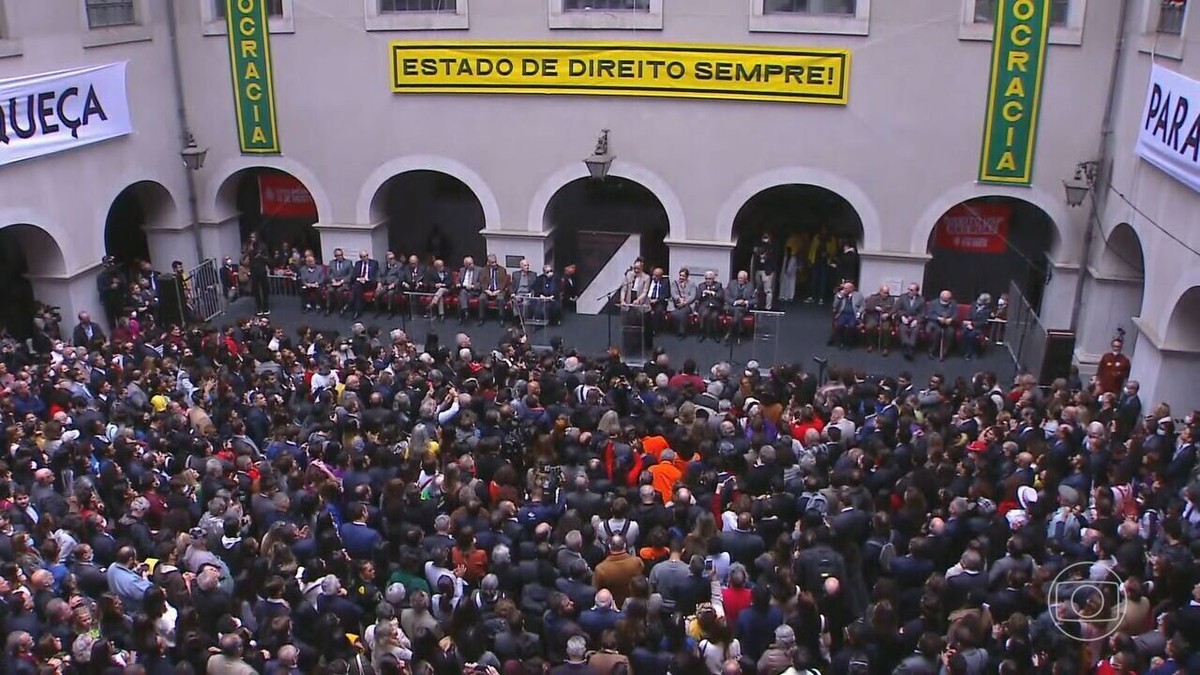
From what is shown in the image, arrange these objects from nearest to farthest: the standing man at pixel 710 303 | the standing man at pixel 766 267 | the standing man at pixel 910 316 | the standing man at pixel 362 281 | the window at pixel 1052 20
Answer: the window at pixel 1052 20
the standing man at pixel 910 316
the standing man at pixel 710 303
the standing man at pixel 766 267
the standing man at pixel 362 281

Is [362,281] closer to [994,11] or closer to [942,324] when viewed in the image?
[942,324]

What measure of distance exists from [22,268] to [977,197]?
1669 centimetres

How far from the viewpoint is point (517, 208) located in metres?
19.1

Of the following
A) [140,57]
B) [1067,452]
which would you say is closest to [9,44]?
[140,57]

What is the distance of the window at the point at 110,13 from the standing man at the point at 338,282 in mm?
5247

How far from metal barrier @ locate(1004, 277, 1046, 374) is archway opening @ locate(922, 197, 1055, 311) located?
96 centimetres

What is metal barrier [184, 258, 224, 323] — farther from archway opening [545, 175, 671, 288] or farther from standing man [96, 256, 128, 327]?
archway opening [545, 175, 671, 288]

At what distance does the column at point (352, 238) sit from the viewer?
1973cm

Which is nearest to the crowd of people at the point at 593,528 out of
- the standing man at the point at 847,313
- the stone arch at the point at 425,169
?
the standing man at the point at 847,313

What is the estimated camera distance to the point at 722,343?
1792 cm

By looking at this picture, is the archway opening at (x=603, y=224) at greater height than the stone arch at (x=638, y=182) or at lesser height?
lesser

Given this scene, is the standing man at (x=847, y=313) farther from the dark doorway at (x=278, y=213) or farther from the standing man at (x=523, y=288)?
the dark doorway at (x=278, y=213)

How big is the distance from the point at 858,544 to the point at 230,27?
15132 mm

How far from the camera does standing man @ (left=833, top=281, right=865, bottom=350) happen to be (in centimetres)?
1753
